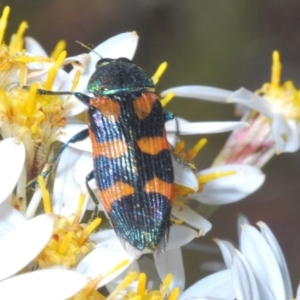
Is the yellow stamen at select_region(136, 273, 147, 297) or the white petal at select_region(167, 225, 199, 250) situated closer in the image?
the yellow stamen at select_region(136, 273, 147, 297)

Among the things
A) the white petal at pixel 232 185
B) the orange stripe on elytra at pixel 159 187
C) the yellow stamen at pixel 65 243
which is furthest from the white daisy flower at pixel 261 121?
the yellow stamen at pixel 65 243

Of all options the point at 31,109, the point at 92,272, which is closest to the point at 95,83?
the point at 31,109

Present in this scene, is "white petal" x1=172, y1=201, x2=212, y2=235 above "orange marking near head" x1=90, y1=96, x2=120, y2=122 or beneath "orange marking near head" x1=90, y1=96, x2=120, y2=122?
beneath

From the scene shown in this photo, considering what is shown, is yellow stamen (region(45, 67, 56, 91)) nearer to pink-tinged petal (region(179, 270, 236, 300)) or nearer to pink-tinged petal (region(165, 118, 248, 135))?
pink-tinged petal (region(165, 118, 248, 135))

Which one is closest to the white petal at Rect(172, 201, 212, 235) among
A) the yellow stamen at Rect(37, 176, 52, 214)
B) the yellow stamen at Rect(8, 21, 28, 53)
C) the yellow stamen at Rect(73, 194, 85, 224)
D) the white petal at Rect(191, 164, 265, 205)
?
the white petal at Rect(191, 164, 265, 205)

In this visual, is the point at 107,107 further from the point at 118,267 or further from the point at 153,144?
the point at 118,267

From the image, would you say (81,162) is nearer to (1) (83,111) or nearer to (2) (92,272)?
(1) (83,111)
